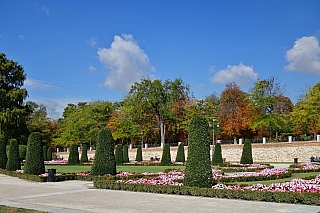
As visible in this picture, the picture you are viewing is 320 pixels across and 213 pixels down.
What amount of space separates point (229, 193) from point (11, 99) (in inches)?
1647

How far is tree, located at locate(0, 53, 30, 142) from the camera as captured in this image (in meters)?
46.2

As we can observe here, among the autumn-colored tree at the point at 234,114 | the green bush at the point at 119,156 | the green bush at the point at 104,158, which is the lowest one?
the green bush at the point at 119,156

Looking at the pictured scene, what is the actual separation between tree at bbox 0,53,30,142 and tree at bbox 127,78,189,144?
51.7 ft

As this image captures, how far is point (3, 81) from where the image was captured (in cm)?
4788

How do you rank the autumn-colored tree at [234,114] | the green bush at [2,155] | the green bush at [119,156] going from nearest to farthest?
the green bush at [2,155]
the green bush at [119,156]
the autumn-colored tree at [234,114]

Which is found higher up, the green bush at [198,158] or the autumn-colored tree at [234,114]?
the autumn-colored tree at [234,114]

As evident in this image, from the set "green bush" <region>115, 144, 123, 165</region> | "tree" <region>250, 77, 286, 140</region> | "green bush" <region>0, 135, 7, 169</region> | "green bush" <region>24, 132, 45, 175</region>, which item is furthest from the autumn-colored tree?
"green bush" <region>24, 132, 45, 175</region>

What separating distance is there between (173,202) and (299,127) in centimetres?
4823

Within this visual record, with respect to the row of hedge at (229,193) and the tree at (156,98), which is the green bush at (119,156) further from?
the row of hedge at (229,193)

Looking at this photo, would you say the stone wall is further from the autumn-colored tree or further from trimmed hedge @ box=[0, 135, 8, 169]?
trimmed hedge @ box=[0, 135, 8, 169]

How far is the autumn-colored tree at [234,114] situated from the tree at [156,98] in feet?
24.6

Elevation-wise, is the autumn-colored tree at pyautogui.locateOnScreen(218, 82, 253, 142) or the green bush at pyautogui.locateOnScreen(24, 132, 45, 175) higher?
the autumn-colored tree at pyautogui.locateOnScreen(218, 82, 253, 142)

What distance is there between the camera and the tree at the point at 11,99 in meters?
46.2

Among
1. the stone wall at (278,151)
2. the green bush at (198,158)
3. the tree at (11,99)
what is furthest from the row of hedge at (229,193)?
the tree at (11,99)
